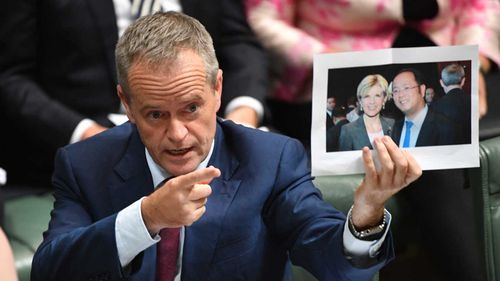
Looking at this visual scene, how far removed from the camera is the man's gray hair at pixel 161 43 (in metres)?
1.57

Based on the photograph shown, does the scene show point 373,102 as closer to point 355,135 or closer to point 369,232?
point 355,135

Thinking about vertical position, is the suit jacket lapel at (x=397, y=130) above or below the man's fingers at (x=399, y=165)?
above

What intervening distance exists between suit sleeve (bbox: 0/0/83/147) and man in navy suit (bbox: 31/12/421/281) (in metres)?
0.63

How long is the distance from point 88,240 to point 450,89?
0.65 meters

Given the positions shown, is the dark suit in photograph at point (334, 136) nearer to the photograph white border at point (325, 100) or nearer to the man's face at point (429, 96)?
the photograph white border at point (325, 100)

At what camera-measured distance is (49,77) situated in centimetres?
245

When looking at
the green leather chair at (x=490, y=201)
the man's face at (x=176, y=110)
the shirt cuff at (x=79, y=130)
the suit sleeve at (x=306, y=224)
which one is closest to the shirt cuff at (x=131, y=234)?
the man's face at (x=176, y=110)

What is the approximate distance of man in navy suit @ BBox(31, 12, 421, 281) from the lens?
5.04 ft

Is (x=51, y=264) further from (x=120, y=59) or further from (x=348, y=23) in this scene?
(x=348, y=23)

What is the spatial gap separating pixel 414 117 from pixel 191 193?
41 cm

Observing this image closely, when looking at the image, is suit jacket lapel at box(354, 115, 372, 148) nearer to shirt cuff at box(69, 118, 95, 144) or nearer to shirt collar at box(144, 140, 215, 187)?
shirt collar at box(144, 140, 215, 187)

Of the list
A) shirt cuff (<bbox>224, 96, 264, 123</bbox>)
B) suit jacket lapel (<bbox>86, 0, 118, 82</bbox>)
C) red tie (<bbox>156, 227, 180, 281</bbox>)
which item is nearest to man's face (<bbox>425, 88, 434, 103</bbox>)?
red tie (<bbox>156, 227, 180, 281</bbox>)

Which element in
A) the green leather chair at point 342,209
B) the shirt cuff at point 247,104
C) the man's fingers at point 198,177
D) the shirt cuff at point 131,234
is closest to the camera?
the man's fingers at point 198,177

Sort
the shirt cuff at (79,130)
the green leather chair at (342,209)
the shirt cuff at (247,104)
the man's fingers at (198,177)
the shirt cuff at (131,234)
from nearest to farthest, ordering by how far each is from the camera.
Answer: the man's fingers at (198,177)
the shirt cuff at (131,234)
the green leather chair at (342,209)
the shirt cuff at (79,130)
the shirt cuff at (247,104)
